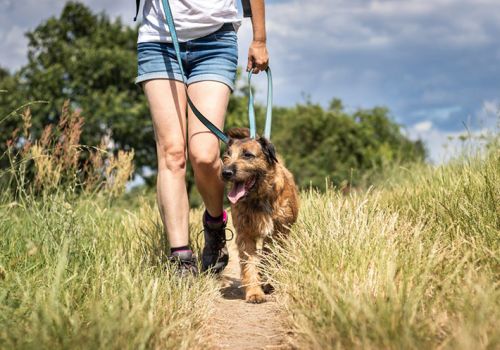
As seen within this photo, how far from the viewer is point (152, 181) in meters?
23.0

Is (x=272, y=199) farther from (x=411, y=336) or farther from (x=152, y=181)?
(x=152, y=181)

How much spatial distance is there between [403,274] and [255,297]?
4.75 ft

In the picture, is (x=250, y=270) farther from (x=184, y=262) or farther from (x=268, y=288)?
(x=184, y=262)

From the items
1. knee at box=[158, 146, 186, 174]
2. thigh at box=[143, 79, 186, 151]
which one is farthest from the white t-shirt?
knee at box=[158, 146, 186, 174]

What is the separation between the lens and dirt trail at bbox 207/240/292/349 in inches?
126

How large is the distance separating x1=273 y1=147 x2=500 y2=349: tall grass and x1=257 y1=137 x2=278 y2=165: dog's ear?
2.09 ft

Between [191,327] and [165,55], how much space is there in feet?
6.77

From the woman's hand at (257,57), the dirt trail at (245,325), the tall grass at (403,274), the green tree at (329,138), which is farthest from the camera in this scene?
the green tree at (329,138)

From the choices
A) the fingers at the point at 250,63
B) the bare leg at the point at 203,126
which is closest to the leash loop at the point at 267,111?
the fingers at the point at 250,63

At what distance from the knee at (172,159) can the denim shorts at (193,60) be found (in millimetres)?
537

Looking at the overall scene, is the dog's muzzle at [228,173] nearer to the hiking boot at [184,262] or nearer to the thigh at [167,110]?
the thigh at [167,110]

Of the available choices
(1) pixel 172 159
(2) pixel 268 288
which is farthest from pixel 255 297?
(1) pixel 172 159

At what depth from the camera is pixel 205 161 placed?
431 cm

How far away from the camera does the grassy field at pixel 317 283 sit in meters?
2.44
